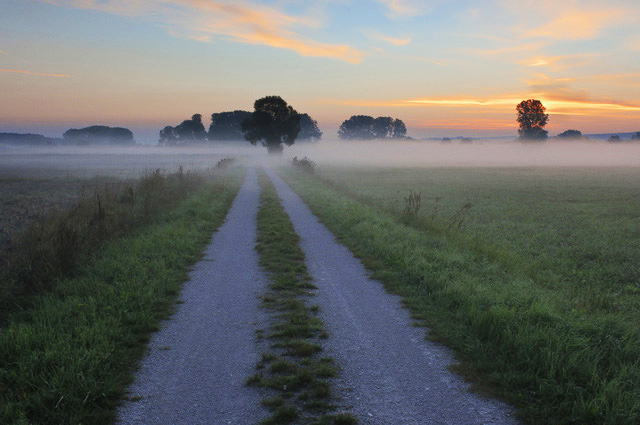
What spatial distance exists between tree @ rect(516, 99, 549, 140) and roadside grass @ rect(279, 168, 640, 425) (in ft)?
415

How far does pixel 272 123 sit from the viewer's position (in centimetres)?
8094

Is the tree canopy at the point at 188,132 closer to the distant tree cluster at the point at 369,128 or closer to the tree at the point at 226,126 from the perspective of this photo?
the tree at the point at 226,126

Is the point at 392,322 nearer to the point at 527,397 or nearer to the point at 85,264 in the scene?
the point at 527,397

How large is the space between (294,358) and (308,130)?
16281cm

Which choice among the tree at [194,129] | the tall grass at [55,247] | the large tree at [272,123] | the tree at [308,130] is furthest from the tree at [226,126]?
the tall grass at [55,247]

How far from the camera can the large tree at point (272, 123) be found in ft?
262

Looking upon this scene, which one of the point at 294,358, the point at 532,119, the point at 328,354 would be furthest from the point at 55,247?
the point at 532,119

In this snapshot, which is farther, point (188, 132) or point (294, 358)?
point (188, 132)

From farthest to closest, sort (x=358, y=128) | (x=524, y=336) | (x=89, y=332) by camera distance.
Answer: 1. (x=358, y=128)
2. (x=89, y=332)
3. (x=524, y=336)

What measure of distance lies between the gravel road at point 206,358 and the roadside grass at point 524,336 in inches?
106

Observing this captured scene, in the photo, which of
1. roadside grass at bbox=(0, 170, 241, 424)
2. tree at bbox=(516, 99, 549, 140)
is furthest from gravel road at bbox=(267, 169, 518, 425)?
tree at bbox=(516, 99, 549, 140)

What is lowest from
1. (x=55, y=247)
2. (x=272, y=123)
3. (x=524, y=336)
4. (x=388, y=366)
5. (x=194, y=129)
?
(x=388, y=366)

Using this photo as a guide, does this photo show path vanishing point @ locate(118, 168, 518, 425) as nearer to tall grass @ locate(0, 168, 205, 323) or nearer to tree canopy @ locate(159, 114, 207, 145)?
tall grass @ locate(0, 168, 205, 323)

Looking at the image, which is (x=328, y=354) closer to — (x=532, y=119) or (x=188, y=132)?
(x=532, y=119)
